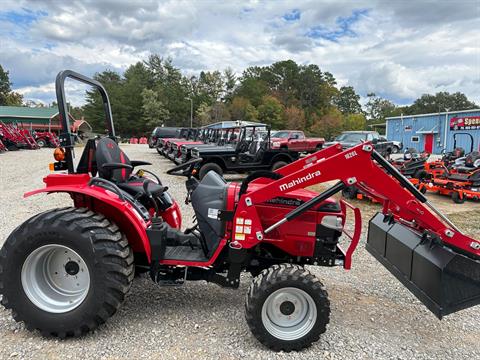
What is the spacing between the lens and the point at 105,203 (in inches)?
116

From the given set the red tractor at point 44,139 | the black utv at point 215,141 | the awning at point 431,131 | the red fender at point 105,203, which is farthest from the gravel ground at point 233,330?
the awning at point 431,131

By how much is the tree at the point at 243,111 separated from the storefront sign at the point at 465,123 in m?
29.8

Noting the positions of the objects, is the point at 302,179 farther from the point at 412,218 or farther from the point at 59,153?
the point at 59,153

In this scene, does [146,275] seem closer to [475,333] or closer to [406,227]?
[406,227]

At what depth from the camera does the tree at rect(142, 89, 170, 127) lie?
55.2 m

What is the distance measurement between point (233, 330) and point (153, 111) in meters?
55.4

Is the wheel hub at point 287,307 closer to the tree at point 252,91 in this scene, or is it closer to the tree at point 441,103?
the tree at point 252,91

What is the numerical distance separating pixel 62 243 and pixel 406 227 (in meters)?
→ 2.87

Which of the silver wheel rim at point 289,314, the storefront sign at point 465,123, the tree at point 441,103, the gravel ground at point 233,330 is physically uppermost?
the tree at point 441,103

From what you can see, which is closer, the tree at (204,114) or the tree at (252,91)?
the tree at (204,114)

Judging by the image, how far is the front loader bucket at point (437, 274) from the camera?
8.30 ft

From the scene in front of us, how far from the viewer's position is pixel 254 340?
2734 millimetres

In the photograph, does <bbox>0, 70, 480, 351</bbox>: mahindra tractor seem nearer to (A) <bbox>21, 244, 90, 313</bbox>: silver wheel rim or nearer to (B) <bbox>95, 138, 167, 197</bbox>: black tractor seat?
(A) <bbox>21, 244, 90, 313</bbox>: silver wheel rim

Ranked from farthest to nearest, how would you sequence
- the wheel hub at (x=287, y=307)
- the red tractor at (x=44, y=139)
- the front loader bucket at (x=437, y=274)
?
the red tractor at (x=44, y=139), the wheel hub at (x=287, y=307), the front loader bucket at (x=437, y=274)
